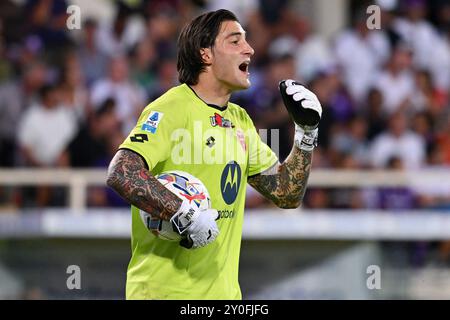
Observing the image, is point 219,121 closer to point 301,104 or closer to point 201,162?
point 201,162

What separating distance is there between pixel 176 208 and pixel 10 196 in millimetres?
5439

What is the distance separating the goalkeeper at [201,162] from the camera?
4930 millimetres

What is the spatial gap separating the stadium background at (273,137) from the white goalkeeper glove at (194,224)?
13.4ft

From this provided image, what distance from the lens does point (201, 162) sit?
17.3 ft

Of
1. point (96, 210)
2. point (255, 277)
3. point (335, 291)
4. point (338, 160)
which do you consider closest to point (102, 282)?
point (96, 210)

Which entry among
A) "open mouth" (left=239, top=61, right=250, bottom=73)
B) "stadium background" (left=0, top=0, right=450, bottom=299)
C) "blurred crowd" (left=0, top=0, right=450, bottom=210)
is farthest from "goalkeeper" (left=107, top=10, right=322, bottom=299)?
"blurred crowd" (left=0, top=0, right=450, bottom=210)

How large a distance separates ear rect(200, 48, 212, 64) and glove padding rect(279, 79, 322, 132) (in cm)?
41

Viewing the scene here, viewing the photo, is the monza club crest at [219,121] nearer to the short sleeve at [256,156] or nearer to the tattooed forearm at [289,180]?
the short sleeve at [256,156]

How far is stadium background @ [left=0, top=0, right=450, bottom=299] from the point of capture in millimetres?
9664

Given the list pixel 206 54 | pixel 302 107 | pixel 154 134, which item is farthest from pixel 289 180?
pixel 154 134

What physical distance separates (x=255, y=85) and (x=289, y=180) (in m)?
5.76

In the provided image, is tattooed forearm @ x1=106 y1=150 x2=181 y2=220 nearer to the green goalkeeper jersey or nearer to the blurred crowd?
the green goalkeeper jersey

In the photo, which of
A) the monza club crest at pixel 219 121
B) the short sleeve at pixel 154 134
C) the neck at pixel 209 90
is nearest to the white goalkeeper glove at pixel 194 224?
the short sleeve at pixel 154 134

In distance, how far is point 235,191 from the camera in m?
5.39
